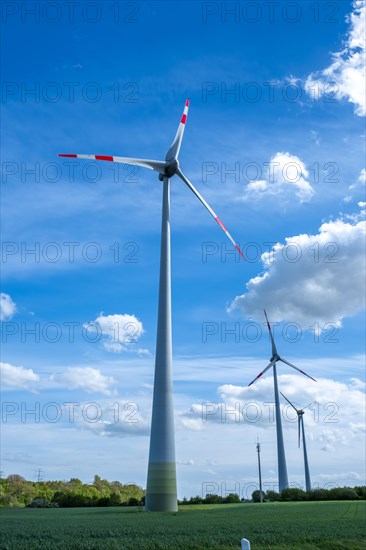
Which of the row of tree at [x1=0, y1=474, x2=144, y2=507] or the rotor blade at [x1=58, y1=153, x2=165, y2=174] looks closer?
the rotor blade at [x1=58, y1=153, x2=165, y2=174]

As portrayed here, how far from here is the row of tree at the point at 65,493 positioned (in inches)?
4311

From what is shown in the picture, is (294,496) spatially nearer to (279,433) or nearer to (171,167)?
(279,433)

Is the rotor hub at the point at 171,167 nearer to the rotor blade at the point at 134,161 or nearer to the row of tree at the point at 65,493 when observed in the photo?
the rotor blade at the point at 134,161

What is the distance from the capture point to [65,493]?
11694 cm

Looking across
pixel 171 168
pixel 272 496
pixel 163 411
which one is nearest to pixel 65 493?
pixel 272 496

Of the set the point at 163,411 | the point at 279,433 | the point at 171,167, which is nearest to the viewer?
the point at 163,411

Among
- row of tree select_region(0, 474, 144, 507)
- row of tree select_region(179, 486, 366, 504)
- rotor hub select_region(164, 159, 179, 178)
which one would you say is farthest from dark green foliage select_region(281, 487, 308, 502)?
rotor hub select_region(164, 159, 179, 178)

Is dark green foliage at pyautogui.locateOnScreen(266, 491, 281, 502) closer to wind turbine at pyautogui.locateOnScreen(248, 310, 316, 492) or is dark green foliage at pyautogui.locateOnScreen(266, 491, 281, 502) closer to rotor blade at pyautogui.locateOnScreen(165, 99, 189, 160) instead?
wind turbine at pyautogui.locateOnScreen(248, 310, 316, 492)

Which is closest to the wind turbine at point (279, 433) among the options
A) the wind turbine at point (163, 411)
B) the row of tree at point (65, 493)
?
the row of tree at point (65, 493)

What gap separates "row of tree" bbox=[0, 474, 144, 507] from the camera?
109500mm

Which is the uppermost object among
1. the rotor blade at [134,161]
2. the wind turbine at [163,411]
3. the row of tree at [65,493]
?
the rotor blade at [134,161]

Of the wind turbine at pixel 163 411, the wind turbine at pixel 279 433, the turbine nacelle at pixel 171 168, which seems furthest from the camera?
the wind turbine at pixel 279 433

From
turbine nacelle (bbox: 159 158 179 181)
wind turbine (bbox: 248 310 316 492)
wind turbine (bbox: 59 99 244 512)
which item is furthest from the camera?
wind turbine (bbox: 248 310 316 492)

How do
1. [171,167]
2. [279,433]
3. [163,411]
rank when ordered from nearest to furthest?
[163,411], [171,167], [279,433]
